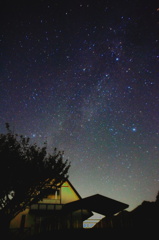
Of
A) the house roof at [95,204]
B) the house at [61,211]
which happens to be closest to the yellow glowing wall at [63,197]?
the house at [61,211]

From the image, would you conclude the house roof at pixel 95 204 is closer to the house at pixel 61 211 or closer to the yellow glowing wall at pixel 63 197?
the house at pixel 61 211

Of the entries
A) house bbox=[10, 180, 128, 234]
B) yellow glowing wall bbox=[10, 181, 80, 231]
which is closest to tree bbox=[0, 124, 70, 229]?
house bbox=[10, 180, 128, 234]

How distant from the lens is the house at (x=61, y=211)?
14.5 metres

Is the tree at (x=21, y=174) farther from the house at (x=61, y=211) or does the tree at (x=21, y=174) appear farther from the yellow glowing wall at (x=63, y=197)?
the yellow glowing wall at (x=63, y=197)

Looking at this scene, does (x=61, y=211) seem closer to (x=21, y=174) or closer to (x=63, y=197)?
(x=63, y=197)

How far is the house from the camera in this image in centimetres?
1452

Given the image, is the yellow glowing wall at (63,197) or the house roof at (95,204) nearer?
the house roof at (95,204)

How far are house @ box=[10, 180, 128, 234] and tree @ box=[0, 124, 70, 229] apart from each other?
5.37 feet

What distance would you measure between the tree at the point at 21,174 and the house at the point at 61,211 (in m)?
1.64

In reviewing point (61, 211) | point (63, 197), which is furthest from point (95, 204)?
point (63, 197)

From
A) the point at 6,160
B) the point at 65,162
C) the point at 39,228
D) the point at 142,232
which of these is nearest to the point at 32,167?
the point at 6,160

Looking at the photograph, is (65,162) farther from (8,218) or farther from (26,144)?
(8,218)

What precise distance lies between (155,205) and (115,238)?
8.88 metres

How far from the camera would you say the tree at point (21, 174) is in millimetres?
13727
